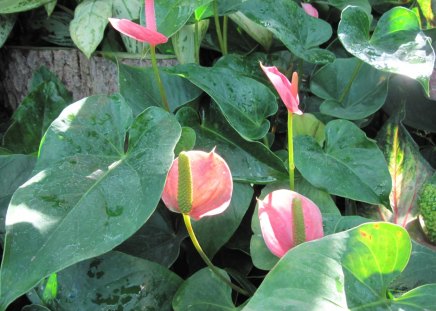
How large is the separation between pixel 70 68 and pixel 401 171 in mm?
757

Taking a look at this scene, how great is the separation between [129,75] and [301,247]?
0.51 meters

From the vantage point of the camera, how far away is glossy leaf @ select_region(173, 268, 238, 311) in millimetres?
642

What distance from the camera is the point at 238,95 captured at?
2.83 feet

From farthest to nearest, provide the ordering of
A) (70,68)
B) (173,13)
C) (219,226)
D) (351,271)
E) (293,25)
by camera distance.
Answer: (70,68), (293,25), (173,13), (219,226), (351,271)

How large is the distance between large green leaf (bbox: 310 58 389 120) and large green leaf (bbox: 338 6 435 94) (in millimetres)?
86

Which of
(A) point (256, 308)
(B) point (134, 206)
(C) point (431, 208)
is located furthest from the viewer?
(C) point (431, 208)

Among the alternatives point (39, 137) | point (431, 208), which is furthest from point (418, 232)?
point (39, 137)

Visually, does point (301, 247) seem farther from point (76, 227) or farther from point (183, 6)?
point (183, 6)

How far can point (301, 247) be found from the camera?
0.49 metres

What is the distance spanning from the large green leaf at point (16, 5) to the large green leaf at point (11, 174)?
51cm

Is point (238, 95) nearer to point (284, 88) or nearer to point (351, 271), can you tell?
point (284, 88)

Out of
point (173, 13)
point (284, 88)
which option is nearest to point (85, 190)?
point (284, 88)

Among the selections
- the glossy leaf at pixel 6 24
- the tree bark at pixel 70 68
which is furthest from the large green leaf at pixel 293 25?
the glossy leaf at pixel 6 24

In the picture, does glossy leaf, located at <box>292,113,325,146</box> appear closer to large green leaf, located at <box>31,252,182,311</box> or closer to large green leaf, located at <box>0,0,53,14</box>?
large green leaf, located at <box>31,252,182,311</box>
